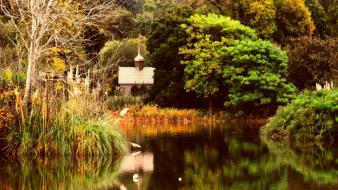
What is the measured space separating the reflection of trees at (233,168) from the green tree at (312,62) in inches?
557

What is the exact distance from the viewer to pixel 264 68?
3142 centimetres

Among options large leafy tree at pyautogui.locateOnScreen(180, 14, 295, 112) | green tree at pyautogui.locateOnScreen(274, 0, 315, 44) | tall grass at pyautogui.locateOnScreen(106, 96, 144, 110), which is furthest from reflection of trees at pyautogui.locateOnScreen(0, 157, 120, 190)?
green tree at pyautogui.locateOnScreen(274, 0, 315, 44)

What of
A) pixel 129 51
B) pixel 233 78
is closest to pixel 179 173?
pixel 233 78

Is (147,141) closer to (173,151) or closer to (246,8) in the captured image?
(173,151)

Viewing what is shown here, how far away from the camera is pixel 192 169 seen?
44.7ft

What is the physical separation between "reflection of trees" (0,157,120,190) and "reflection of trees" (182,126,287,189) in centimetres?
165

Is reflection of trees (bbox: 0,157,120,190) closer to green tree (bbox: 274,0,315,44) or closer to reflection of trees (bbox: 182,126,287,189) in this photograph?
reflection of trees (bbox: 182,126,287,189)

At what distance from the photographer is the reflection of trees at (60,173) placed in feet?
37.9

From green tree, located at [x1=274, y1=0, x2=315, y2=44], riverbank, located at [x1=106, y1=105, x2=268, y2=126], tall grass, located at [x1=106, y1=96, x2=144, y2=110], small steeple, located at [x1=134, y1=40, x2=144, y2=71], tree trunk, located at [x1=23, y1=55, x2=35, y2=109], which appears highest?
green tree, located at [x1=274, y1=0, x2=315, y2=44]

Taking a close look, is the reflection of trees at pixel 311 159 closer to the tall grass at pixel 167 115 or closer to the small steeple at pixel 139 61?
the tall grass at pixel 167 115

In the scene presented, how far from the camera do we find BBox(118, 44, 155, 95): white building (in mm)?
45188

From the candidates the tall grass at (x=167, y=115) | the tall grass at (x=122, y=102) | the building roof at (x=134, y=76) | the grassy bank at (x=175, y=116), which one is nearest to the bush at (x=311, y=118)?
the grassy bank at (x=175, y=116)

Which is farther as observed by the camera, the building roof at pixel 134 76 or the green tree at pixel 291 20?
the building roof at pixel 134 76

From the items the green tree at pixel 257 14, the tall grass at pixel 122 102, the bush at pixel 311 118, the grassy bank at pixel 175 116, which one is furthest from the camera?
the green tree at pixel 257 14
